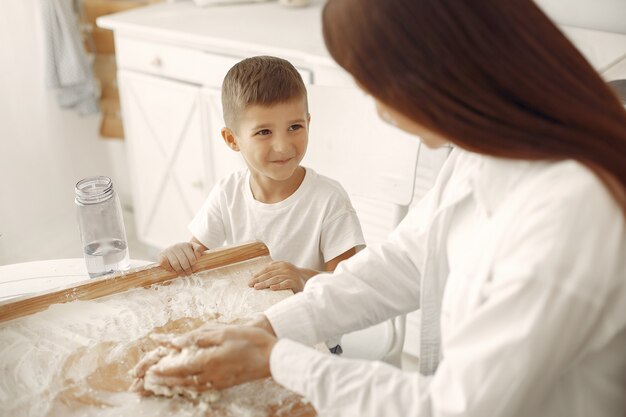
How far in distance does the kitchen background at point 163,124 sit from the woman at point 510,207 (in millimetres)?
801

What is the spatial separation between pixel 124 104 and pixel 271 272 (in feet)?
5.26

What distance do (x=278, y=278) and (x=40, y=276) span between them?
0.55 meters

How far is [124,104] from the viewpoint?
2547 mm

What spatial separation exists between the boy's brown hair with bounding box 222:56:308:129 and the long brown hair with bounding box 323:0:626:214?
1.83 ft

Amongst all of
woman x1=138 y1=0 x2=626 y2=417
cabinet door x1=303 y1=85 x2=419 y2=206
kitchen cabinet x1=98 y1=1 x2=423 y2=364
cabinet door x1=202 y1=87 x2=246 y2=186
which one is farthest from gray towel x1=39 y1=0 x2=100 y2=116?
woman x1=138 y1=0 x2=626 y2=417

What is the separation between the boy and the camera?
4.39ft

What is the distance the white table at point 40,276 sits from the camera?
1.33 meters

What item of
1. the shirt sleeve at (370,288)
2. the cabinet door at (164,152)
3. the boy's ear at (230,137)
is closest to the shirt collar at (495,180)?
the shirt sleeve at (370,288)

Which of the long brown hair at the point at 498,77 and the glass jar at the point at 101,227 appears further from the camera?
the glass jar at the point at 101,227

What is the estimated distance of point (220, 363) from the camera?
0.89 meters

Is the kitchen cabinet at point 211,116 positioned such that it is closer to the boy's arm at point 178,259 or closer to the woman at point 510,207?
the boy's arm at point 178,259

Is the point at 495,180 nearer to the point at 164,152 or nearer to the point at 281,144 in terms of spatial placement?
the point at 281,144

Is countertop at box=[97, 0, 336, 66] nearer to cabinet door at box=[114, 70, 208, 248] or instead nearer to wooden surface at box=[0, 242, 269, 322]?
cabinet door at box=[114, 70, 208, 248]

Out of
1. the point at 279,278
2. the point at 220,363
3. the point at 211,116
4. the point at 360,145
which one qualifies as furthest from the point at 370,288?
the point at 211,116
